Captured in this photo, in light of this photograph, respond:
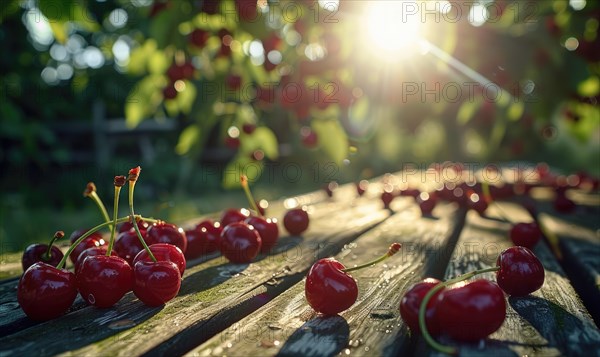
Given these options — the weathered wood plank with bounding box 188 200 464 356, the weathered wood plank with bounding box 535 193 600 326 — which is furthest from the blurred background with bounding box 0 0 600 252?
the weathered wood plank with bounding box 188 200 464 356

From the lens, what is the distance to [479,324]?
35.8 inches

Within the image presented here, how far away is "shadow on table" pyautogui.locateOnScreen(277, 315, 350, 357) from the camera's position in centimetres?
86

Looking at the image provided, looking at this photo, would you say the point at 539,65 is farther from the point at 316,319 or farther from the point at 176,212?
the point at 176,212

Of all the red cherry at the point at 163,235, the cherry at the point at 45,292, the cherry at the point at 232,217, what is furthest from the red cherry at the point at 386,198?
the cherry at the point at 45,292

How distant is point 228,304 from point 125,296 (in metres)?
0.29

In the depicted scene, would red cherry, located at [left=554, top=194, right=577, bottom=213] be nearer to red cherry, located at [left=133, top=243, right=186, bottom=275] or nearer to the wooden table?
the wooden table

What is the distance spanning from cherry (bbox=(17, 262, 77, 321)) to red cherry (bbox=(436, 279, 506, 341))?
71 cm

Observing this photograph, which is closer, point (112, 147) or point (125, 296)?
point (125, 296)

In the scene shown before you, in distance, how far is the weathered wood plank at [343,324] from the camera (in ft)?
2.86

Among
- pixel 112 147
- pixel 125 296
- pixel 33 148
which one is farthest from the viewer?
pixel 112 147

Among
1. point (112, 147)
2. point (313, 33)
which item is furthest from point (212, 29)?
point (112, 147)

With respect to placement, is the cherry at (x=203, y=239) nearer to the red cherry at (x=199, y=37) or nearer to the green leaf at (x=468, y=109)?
the red cherry at (x=199, y=37)

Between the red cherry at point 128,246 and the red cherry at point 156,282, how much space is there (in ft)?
0.97

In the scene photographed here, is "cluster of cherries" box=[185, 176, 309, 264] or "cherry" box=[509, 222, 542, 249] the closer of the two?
"cluster of cherries" box=[185, 176, 309, 264]
